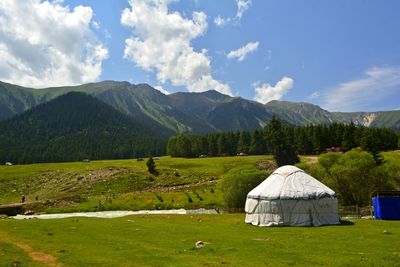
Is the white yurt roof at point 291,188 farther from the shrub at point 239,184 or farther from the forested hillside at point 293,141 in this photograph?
the forested hillside at point 293,141

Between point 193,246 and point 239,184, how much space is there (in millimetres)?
29328

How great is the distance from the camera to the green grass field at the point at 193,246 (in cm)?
1839

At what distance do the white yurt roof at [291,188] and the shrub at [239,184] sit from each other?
12.1 metres

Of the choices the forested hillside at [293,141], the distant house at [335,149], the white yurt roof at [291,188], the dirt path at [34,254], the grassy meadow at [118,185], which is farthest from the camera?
the forested hillside at [293,141]

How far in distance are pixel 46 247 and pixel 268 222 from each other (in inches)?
804

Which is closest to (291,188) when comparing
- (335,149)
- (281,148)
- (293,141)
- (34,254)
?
(34,254)

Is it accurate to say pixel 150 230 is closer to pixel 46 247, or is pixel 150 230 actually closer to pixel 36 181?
pixel 46 247

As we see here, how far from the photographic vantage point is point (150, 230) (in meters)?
31.2

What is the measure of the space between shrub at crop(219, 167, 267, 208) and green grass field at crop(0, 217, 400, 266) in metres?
19.1

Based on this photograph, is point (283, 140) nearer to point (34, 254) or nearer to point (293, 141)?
point (293, 141)

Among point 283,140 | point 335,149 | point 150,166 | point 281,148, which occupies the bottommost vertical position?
point 150,166

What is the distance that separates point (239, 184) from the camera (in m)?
51.9

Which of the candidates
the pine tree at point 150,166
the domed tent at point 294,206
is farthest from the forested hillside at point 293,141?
the domed tent at point 294,206

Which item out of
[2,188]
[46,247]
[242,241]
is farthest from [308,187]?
[2,188]
